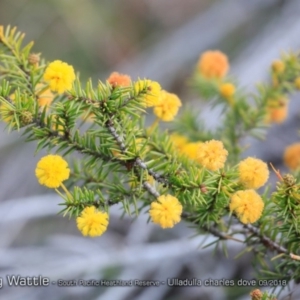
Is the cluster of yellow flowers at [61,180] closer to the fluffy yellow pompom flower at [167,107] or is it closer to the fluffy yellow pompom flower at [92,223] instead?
the fluffy yellow pompom flower at [92,223]

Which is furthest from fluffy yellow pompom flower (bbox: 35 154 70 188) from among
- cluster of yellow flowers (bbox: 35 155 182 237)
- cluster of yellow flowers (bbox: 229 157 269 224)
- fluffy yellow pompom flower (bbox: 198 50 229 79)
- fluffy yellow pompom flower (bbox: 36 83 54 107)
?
fluffy yellow pompom flower (bbox: 198 50 229 79)

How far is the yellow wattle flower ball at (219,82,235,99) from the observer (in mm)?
944

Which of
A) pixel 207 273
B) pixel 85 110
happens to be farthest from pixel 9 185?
pixel 85 110

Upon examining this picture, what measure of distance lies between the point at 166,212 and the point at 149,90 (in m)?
0.16

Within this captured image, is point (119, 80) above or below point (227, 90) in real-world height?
above

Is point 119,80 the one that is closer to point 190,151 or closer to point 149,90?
point 149,90

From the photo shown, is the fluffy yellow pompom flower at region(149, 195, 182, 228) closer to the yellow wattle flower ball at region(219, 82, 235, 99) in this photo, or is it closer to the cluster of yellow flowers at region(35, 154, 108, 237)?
the cluster of yellow flowers at region(35, 154, 108, 237)

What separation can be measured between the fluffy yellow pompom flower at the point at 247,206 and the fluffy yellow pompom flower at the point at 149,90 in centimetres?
18

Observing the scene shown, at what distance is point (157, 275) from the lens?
138 cm

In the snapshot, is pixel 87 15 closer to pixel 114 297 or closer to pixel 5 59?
pixel 114 297

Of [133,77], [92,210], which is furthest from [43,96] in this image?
[133,77]

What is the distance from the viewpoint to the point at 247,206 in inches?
22.9

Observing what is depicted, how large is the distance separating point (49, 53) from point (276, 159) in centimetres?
156

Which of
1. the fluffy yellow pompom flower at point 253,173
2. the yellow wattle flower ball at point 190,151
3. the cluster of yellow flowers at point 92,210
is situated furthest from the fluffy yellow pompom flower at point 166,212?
the yellow wattle flower ball at point 190,151
